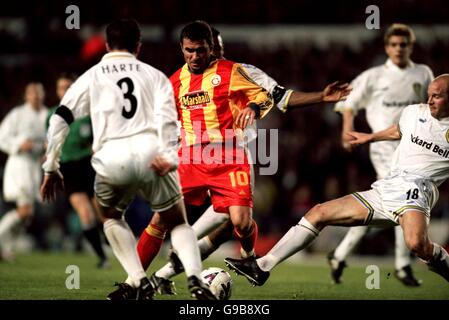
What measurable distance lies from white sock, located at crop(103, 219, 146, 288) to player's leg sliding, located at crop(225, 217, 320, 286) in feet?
3.41

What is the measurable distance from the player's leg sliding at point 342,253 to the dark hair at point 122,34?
4189mm

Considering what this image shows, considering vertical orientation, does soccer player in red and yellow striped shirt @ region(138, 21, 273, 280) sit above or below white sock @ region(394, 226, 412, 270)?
above

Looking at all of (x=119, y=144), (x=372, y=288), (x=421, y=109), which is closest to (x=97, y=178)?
(x=119, y=144)

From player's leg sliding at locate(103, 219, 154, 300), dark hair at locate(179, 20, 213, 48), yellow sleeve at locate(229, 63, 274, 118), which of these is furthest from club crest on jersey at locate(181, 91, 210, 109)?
player's leg sliding at locate(103, 219, 154, 300)

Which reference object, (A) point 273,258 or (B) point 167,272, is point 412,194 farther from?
(B) point 167,272

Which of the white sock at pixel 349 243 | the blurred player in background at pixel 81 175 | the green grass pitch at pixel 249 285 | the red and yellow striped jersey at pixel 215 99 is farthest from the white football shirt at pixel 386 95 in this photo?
the blurred player in background at pixel 81 175

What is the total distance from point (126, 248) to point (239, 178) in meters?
1.54

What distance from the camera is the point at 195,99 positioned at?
811cm

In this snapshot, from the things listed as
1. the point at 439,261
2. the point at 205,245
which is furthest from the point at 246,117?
the point at 439,261

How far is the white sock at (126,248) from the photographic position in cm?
677

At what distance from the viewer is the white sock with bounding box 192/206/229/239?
8258 millimetres

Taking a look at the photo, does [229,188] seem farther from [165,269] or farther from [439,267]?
[439,267]

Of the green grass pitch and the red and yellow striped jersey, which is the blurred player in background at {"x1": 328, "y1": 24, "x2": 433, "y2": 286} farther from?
the red and yellow striped jersey
